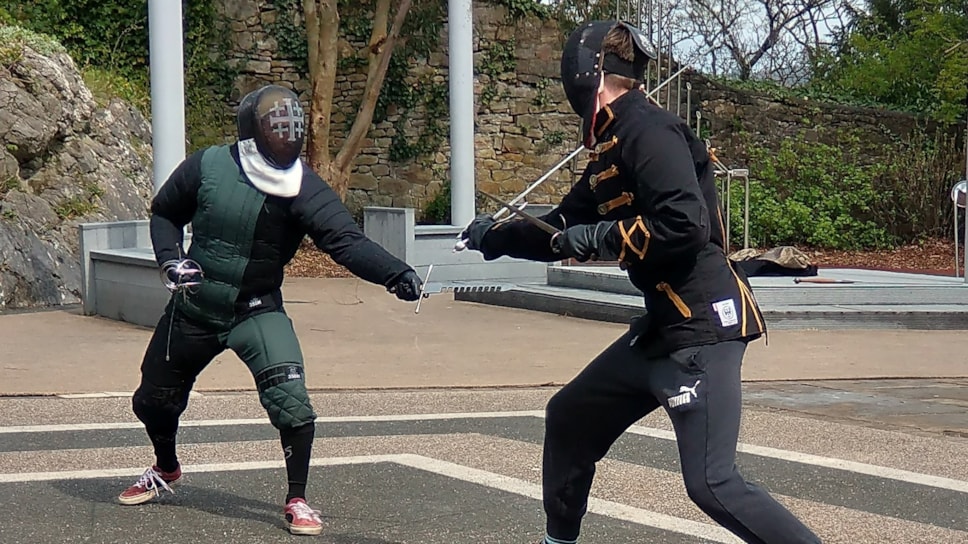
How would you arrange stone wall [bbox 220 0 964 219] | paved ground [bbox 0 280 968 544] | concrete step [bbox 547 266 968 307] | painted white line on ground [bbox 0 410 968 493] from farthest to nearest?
1. stone wall [bbox 220 0 964 219]
2. concrete step [bbox 547 266 968 307]
3. painted white line on ground [bbox 0 410 968 493]
4. paved ground [bbox 0 280 968 544]

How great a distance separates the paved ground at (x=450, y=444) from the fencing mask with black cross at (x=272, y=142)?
4.70 ft

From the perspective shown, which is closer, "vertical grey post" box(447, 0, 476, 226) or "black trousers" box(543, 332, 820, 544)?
"black trousers" box(543, 332, 820, 544)

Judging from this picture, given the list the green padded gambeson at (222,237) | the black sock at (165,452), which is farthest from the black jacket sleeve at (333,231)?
the black sock at (165,452)

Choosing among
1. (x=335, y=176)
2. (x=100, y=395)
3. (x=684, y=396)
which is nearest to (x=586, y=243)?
(x=684, y=396)

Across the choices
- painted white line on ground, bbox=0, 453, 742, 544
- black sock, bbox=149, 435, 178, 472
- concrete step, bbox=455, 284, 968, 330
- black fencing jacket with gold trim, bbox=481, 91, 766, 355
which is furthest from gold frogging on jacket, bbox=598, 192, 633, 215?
concrete step, bbox=455, 284, 968, 330

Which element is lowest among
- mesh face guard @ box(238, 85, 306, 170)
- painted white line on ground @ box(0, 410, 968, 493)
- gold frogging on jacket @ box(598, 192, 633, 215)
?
painted white line on ground @ box(0, 410, 968, 493)

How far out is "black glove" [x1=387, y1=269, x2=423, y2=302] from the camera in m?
4.91

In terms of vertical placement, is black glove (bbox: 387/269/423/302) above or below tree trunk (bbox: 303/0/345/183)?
below

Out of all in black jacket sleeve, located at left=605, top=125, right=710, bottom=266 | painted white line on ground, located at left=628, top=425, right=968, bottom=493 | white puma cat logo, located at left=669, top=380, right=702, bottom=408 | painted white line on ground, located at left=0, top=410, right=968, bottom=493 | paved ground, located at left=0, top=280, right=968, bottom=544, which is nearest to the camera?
black jacket sleeve, located at left=605, top=125, right=710, bottom=266

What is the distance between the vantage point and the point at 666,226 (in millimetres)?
3543

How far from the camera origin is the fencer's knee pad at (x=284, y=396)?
16.6 ft

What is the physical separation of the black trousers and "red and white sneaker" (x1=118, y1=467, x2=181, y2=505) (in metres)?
2.14

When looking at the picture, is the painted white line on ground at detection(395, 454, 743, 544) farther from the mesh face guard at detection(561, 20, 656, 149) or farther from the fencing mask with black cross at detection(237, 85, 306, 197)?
the mesh face guard at detection(561, 20, 656, 149)

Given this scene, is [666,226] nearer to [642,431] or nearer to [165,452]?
[165,452]
